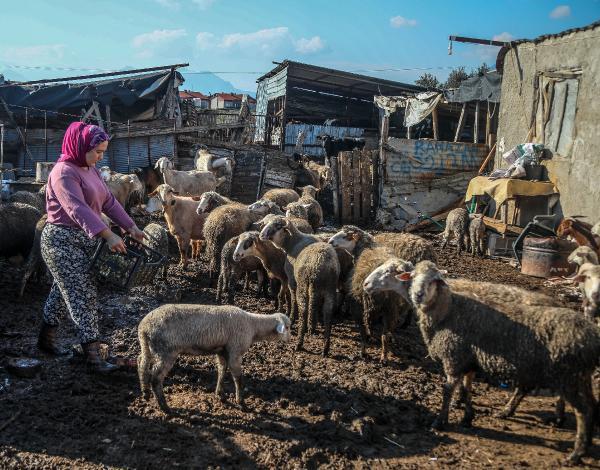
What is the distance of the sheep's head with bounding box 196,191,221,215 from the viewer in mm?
9797

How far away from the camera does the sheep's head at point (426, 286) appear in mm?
4766

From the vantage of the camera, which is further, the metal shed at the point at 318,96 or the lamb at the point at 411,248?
the metal shed at the point at 318,96

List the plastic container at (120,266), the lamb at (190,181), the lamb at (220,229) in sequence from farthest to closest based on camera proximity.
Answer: the lamb at (190,181) → the lamb at (220,229) → the plastic container at (120,266)

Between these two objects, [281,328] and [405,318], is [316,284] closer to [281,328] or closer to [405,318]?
[281,328]

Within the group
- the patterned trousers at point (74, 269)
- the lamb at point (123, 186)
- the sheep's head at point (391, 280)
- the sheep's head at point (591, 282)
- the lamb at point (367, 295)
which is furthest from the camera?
the lamb at point (123, 186)

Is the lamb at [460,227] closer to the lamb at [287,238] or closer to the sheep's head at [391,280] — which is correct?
the lamb at [287,238]

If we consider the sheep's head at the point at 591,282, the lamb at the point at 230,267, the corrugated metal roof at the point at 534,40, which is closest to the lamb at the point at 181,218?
the lamb at the point at 230,267

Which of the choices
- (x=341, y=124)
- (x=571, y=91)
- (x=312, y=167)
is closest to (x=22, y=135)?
(x=312, y=167)

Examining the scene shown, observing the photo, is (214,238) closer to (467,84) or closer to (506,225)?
(506,225)

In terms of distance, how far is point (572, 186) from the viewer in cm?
1160

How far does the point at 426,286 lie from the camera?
187 inches

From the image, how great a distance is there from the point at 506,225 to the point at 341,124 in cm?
1645

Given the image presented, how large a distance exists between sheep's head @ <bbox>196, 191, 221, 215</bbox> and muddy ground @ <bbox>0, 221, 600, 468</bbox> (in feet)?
12.7

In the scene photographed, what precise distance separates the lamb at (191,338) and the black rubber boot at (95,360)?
0.53 meters
